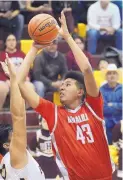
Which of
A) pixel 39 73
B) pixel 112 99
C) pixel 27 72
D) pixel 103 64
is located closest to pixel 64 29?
pixel 27 72

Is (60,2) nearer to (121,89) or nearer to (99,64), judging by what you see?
(99,64)

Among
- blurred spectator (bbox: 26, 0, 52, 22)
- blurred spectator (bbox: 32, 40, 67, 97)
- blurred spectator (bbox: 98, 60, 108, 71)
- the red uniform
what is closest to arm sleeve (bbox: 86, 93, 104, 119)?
the red uniform

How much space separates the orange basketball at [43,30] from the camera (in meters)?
5.42

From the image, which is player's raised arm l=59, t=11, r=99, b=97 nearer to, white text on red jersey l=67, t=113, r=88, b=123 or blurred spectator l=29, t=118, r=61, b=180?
white text on red jersey l=67, t=113, r=88, b=123

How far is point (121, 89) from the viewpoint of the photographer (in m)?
9.27

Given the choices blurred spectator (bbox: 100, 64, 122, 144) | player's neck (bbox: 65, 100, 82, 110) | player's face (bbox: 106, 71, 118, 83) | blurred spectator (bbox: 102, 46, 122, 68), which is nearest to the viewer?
player's neck (bbox: 65, 100, 82, 110)

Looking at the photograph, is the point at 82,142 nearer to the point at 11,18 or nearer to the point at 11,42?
the point at 11,42

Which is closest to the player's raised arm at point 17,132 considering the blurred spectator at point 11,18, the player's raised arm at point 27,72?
the player's raised arm at point 27,72

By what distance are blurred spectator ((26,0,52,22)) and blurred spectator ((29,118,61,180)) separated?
326 centimetres

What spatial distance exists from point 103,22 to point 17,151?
727 cm

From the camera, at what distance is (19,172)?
4.42m

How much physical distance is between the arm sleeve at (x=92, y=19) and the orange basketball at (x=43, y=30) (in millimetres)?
5617

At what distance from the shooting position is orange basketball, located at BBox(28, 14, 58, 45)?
542cm

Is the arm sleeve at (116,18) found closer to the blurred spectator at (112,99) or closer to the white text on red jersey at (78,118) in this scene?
the blurred spectator at (112,99)
